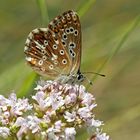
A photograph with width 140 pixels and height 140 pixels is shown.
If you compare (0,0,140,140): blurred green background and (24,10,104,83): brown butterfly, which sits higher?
(0,0,140,140): blurred green background

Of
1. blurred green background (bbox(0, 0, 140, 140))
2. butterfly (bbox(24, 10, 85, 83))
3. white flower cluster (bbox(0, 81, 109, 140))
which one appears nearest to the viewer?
white flower cluster (bbox(0, 81, 109, 140))

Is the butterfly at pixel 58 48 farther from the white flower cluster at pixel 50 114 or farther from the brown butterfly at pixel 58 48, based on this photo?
the white flower cluster at pixel 50 114

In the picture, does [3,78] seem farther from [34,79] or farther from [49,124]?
[49,124]

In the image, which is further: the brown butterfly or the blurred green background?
the blurred green background

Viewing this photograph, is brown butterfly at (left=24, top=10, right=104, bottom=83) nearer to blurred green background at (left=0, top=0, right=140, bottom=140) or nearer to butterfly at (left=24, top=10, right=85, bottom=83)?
butterfly at (left=24, top=10, right=85, bottom=83)

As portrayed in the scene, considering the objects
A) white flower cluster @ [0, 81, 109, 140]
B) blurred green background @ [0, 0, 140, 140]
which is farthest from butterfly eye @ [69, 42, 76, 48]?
blurred green background @ [0, 0, 140, 140]

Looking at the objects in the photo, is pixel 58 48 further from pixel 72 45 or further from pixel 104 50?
pixel 104 50

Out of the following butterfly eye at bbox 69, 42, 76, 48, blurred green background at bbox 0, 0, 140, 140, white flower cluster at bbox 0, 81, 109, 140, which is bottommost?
white flower cluster at bbox 0, 81, 109, 140

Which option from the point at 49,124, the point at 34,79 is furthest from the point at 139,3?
the point at 49,124
